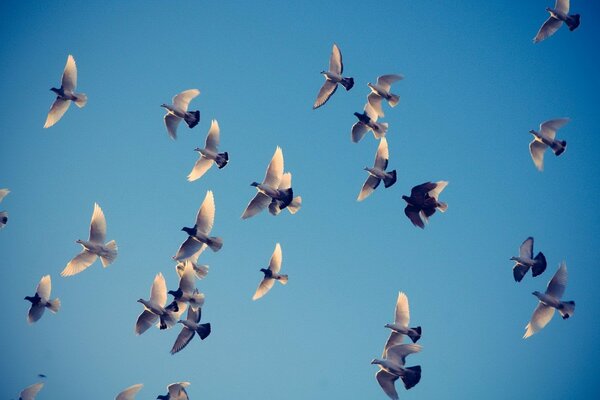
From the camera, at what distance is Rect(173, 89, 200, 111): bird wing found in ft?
54.2

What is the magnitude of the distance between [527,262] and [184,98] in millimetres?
10099

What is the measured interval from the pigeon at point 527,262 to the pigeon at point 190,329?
7920mm

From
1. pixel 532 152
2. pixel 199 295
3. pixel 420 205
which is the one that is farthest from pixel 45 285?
pixel 532 152

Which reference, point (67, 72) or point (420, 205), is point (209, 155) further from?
point (420, 205)

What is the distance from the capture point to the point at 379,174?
15.8m

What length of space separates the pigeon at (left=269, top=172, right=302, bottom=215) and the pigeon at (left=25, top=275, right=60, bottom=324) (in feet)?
22.3

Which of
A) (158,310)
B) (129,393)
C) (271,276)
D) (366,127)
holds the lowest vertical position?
(129,393)

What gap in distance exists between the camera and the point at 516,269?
14.5m

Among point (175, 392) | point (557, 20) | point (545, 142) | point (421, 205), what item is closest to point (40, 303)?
point (175, 392)

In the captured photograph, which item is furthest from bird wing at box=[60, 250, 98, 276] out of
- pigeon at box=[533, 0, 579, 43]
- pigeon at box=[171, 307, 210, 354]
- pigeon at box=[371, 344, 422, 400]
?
pigeon at box=[533, 0, 579, 43]

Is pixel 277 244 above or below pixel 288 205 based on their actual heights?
below

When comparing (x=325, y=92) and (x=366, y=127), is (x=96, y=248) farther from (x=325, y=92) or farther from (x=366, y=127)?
(x=366, y=127)

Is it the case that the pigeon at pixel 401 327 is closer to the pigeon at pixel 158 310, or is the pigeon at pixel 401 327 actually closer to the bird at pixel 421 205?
the bird at pixel 421 205

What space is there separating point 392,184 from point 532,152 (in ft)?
13.0
